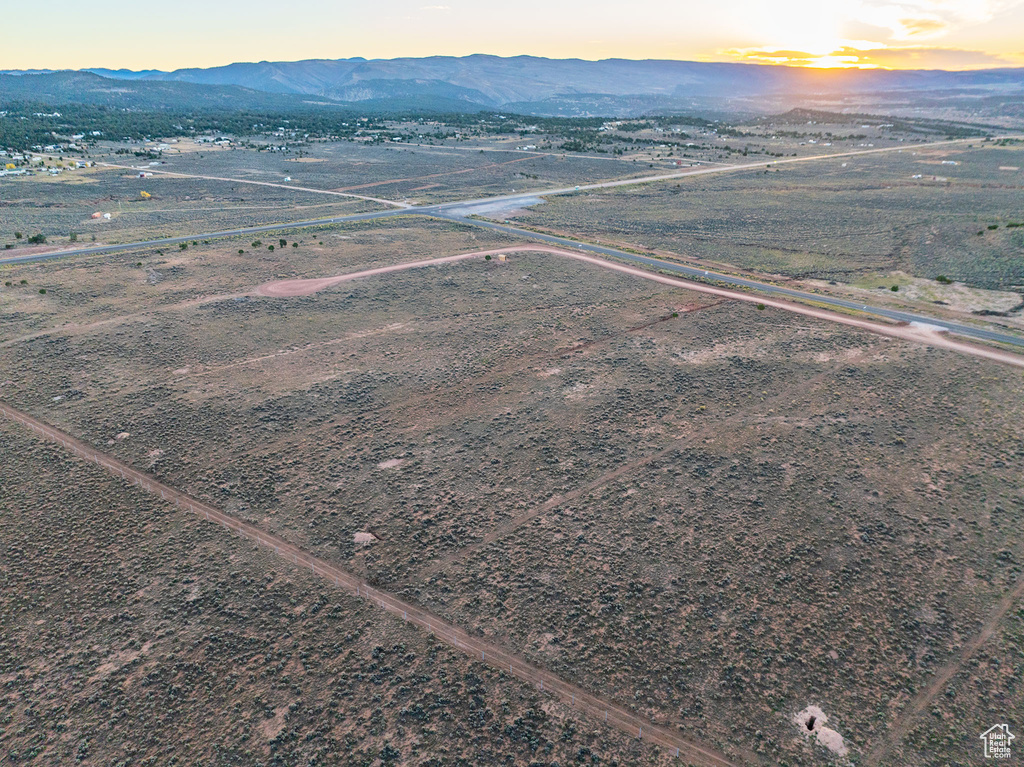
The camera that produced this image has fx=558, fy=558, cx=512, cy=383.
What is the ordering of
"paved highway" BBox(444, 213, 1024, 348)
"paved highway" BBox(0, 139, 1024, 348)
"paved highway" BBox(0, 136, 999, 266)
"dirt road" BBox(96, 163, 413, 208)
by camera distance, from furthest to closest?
"dirt road" BBox(96, 163, 413, 208) → "paved highway" BBox(0, 136, 999, 266) → "paved highway" BBox(0, 139, 1024, 348) → "paved highway" BBox(444, 213, 1024, 348)

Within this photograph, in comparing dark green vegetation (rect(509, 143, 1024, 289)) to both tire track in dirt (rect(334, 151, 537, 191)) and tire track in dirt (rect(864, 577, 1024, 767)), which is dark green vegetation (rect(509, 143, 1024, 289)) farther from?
tire track in dirt (rect(864, 577, 1024, 767))

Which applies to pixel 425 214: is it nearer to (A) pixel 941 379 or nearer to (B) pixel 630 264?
(B) pixel 630 264

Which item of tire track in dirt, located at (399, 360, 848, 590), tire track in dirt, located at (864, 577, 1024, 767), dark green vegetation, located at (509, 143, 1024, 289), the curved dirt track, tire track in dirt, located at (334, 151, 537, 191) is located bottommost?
tire track in dirt, located at (864, 577, 1024, 767)

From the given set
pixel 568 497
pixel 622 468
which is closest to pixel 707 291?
pixel 622 468

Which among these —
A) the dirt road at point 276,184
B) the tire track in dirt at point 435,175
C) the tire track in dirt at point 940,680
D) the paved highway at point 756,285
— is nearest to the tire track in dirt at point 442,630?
the tire track in dirt at point 940,680

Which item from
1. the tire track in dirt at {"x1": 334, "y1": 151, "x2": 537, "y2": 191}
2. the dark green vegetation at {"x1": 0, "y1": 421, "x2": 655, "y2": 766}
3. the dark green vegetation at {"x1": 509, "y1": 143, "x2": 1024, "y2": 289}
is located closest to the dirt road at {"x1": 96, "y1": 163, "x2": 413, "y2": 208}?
the tire track in dirt at {"x1": 334, "y1": 151, "x2": 537, "y2": 191}
